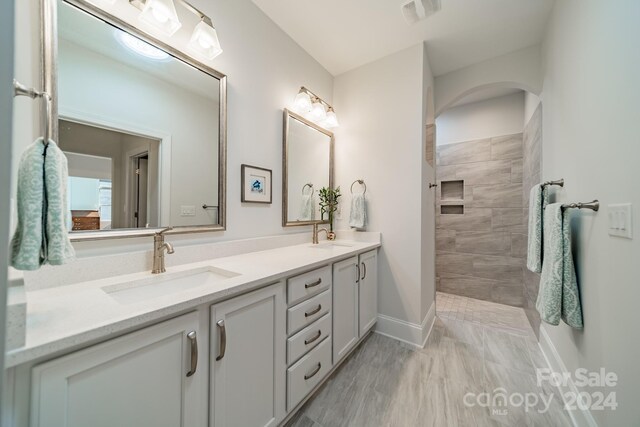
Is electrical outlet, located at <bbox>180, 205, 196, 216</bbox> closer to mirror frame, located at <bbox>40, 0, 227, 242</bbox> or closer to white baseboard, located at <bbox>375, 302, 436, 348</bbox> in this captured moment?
mirror frame, located at <bbox>40, 0, 227, 242</bbox>

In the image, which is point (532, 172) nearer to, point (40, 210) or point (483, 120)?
point (483, 120)

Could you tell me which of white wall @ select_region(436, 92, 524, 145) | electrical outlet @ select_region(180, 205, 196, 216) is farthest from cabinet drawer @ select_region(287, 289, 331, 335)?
white wall @ select_region(436, 92, 524, 145)

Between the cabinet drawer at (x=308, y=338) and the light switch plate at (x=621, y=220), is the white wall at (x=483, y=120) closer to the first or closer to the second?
the light switch plate at (x=621, y=220)

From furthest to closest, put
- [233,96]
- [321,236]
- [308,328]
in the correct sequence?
[321,236]
[233,96]
[308,328]

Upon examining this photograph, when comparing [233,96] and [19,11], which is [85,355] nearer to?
[19,11]

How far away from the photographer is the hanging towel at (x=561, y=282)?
4.01 ft

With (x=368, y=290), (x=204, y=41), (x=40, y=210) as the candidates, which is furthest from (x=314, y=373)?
(x=204, y=41)

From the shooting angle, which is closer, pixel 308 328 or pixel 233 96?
pixel 308 328

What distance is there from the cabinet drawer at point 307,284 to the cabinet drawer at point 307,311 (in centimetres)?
4

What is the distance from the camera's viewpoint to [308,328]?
1.32 m

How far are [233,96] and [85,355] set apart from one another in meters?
1.48

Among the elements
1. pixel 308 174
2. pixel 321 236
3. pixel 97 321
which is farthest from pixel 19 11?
pixel 321 236

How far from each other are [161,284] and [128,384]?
0.47 m

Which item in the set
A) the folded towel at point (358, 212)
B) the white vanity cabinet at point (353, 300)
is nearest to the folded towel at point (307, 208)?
the folded towel at point (358, 212)
